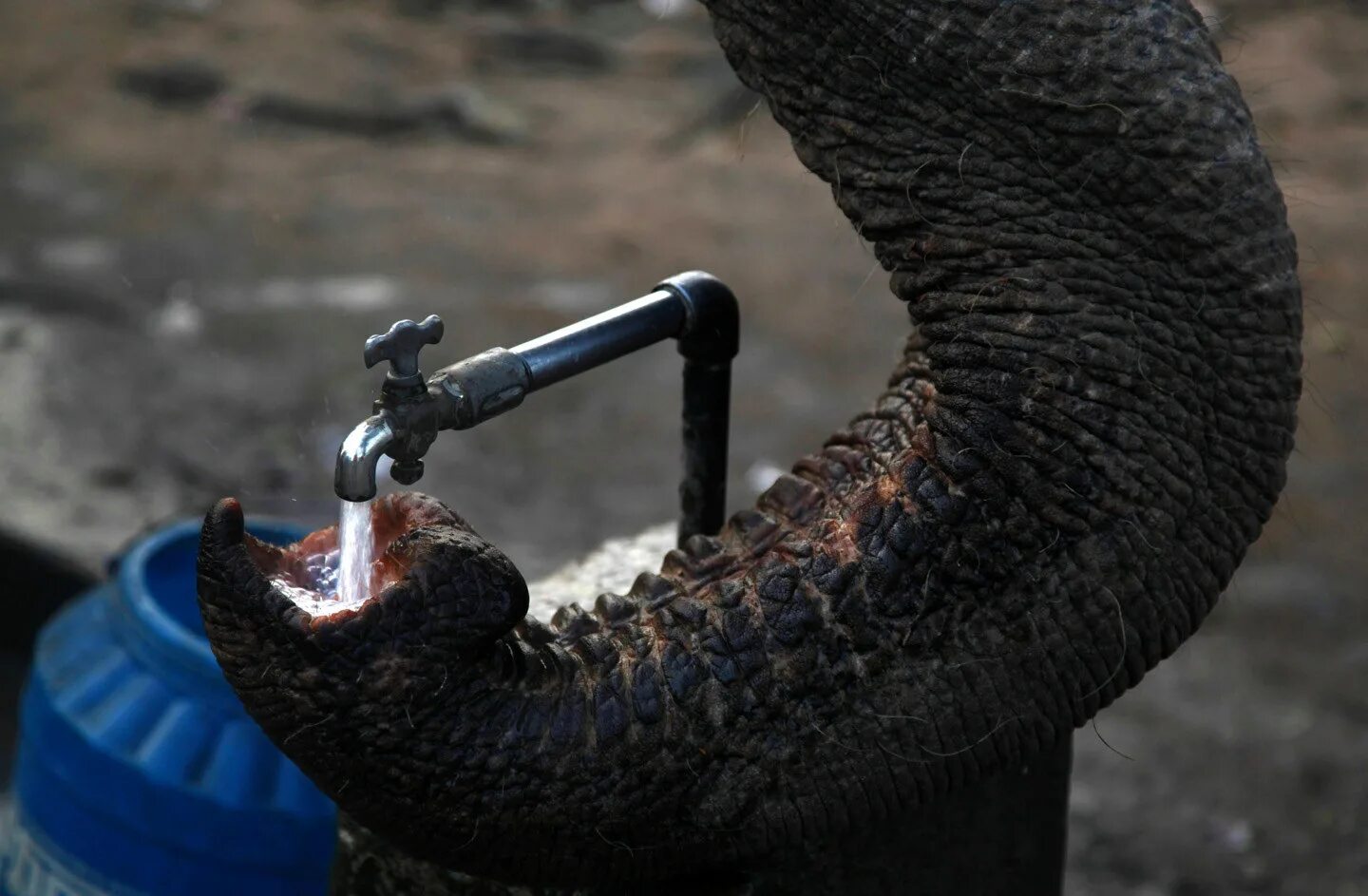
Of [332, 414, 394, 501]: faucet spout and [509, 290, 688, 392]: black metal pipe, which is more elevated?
[509, 290, 688, 392]: black metal pipe

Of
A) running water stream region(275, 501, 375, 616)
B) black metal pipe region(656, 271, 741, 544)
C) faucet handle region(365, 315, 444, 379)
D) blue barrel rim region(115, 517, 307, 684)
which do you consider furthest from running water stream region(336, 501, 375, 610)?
blue barrel rim region(115, 517, 307, 684)

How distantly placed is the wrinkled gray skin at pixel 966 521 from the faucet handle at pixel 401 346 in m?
0.13

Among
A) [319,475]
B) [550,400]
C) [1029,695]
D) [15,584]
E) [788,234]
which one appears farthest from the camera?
[788,234]

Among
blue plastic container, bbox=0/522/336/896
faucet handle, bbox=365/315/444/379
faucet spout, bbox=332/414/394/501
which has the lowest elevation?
faucet spout, bbox=332/414/394/501

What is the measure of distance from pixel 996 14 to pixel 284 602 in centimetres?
66

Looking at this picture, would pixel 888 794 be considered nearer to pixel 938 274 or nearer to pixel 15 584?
pixel 938 274

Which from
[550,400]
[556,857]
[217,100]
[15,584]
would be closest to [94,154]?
[217,100]

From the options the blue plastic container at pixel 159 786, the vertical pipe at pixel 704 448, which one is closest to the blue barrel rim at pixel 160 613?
the blue plastic container at pixel 159 786

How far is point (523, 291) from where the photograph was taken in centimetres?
570

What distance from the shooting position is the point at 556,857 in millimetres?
1254

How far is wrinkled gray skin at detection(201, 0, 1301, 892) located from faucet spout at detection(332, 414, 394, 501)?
0.07m

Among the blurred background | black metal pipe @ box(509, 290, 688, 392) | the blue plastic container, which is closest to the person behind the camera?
black metal pipe @ box(509, 290, 688, 392)

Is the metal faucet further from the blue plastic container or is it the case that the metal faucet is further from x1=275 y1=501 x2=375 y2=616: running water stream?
the blue plastic container

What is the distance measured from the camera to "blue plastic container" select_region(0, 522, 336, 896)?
2033 mm
